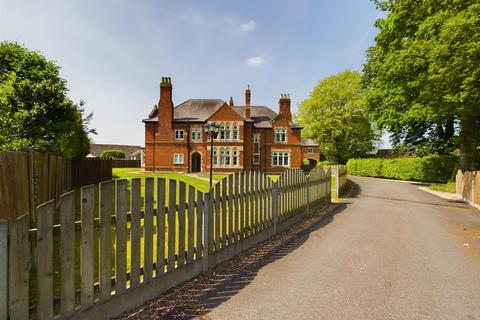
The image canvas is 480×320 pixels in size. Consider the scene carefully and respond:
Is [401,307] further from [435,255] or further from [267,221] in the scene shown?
[267,221]

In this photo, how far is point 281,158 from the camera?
125ft

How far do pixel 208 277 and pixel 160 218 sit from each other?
135 centimetres

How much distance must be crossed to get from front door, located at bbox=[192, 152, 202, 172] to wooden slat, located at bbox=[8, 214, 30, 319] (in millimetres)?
34843

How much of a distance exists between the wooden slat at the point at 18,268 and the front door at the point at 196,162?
34.8 meters

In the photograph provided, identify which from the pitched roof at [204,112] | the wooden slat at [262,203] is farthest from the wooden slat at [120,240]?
the pitched roof at [204,112]

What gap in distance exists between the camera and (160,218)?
3.70 metres

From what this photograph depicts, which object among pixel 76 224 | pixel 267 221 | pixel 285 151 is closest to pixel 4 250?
pixel 76 224

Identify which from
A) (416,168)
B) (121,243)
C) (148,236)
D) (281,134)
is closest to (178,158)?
(281,134)

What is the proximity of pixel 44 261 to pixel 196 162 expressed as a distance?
35.1 meters

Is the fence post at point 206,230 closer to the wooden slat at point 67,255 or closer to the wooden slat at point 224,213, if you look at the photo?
the wooden slat at point 224,213

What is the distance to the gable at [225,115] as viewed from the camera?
3631cm

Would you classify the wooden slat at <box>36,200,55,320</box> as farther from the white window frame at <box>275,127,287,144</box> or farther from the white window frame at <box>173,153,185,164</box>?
the white window frame at <box>275,127,287,144</box>

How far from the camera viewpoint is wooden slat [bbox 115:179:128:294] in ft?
10.4

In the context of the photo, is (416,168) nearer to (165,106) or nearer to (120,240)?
(165,106)
